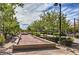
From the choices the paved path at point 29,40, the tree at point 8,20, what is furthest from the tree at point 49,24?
the tree at point 8,20

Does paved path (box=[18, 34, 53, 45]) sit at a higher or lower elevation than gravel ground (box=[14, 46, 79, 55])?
higher

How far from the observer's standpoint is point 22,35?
453cm

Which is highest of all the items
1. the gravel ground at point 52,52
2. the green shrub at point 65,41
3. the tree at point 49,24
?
the tree at point 49,24

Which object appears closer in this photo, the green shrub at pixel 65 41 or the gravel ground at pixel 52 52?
the gravel ground at pixel 52 52

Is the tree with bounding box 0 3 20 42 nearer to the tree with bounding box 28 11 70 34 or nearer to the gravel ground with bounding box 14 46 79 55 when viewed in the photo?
the tree with bounding box 28 11 70 34

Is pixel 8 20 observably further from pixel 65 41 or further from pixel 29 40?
pixel 65 41

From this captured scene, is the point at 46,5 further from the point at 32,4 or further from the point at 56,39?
the point at 56,39

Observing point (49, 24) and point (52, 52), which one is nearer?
point (52, 52)

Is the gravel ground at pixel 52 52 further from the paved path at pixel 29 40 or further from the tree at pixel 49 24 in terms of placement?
the tree at pixel 49 24

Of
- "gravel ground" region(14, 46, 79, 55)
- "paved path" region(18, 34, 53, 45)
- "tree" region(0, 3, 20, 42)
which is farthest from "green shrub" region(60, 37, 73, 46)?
"tree" region(0, 3, 20, 42)

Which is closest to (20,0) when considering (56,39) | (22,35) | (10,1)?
(10,1)

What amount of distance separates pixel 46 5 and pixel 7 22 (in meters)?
0.66

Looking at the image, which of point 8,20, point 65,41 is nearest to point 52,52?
point 65,41
